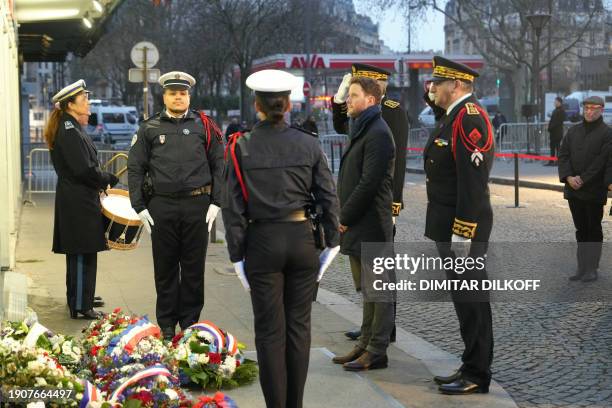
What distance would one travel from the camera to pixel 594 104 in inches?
414

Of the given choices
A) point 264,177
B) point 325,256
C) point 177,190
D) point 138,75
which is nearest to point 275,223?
point 264,177

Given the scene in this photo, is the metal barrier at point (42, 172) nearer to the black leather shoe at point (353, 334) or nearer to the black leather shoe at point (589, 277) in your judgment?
the black leather shoe at point (589, 277)

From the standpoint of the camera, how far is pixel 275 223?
5.32 m

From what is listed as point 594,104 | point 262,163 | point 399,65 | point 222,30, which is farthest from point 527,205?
point 222,30

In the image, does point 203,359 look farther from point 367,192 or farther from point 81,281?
point 81,281

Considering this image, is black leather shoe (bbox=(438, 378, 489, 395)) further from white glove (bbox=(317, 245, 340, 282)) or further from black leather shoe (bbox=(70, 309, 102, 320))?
black leather shoe (bbox=(70, 309, 102, 320))

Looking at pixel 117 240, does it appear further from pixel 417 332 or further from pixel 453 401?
pixel 453 401

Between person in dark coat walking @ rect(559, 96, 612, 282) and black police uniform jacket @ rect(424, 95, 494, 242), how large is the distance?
4336 mm

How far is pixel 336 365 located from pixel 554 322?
250cm

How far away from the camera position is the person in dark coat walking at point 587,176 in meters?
10.3

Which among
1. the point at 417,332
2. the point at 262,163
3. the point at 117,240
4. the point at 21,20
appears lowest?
the point at 417,332

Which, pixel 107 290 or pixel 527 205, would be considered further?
pixel 527 205

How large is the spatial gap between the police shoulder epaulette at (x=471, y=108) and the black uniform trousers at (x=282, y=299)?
4.54 ft

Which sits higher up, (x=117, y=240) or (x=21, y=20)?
(x=21, y=20)
